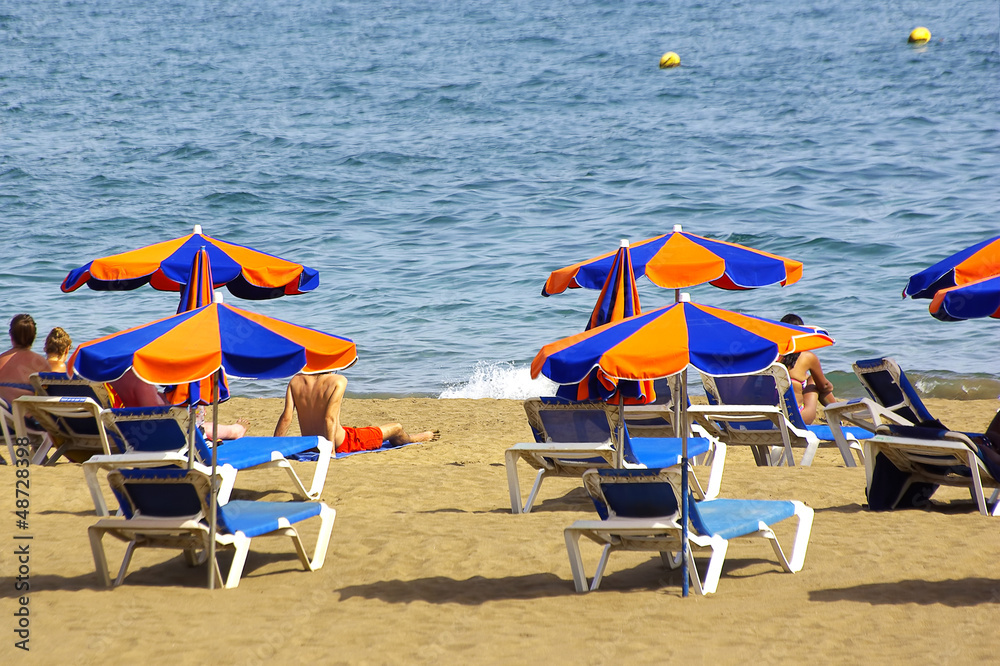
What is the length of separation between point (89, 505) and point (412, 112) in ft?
89.1

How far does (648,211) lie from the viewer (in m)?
22.8

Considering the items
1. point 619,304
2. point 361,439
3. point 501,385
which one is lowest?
point 501,385

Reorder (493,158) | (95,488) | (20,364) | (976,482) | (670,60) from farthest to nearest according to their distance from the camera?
(670,60) → (493,158) → (20,364) → (95,488) → (976,482)

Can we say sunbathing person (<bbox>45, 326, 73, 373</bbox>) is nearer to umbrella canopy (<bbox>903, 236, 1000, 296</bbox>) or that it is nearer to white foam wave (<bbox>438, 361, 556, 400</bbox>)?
white foam wave (<bbox>438, 361, 556, 400</bbox>)

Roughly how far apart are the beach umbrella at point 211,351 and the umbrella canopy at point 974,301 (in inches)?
113

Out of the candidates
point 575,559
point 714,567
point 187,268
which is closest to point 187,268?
point 187,268

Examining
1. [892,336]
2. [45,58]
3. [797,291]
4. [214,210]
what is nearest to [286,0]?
[45,58]

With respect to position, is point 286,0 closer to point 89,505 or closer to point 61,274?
point 61,274

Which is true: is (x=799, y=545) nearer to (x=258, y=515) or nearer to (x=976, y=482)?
(x=976, y=482)

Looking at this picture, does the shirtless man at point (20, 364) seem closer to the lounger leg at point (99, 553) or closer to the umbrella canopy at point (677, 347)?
the lounger leg at point (99, 553)

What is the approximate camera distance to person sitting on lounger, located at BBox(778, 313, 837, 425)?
8.28 metres

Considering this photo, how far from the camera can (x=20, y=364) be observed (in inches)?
325

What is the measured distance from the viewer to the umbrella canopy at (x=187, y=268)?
813 centimetres

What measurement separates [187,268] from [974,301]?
5884 millimetres
